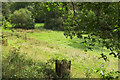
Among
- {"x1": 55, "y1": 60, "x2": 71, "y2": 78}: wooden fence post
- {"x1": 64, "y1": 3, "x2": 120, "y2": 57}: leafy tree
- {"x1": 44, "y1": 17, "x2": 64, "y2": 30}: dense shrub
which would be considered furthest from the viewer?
{"x1": 44, "y1": 17, "x2": 64, "y2": 30}: dense shrub

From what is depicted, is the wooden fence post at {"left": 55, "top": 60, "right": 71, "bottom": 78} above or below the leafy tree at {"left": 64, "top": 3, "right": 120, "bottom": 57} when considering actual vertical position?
below

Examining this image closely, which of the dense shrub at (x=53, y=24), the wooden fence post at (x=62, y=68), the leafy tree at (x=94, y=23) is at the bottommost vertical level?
the wooden fence post at (x=62, y=68)

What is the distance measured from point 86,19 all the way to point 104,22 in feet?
1.66

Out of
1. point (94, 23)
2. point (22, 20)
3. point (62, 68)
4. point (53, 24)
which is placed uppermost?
point (22, 20)

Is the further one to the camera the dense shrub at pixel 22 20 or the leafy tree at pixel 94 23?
the dense shrub at pixel 22 20

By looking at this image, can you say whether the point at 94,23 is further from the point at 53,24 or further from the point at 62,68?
the point at 53,24

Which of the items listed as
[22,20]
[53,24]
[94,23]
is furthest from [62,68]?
[53,24]

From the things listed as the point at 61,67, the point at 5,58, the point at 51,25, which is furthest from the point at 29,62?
the point at 51,25

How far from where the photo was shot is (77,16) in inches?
156

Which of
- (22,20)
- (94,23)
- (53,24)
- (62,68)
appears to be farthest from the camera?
(53,24)

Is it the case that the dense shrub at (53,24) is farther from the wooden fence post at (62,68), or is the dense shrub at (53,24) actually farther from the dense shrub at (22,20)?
the wooden fence post at (62,68)

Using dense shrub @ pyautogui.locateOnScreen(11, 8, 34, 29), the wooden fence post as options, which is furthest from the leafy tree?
dense shrub @ pyautogui.locateOnScreen(11, 8, 34, 29)

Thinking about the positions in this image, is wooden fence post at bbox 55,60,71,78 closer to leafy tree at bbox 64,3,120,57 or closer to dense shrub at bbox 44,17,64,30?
leafy tree at bbox 64,3,120,57

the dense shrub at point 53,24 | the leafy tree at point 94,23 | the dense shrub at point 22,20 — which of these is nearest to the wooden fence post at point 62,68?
the leafy tree at point 94,23
